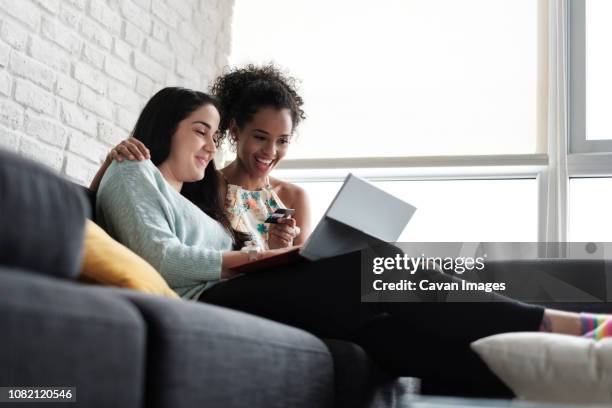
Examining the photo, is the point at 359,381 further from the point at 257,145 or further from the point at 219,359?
→ the point at 257,145

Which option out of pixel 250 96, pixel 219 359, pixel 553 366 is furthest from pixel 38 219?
pixel 250 96

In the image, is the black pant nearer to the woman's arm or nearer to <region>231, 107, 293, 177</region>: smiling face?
the woman's arm

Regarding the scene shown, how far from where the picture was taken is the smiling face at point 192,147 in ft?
7.58

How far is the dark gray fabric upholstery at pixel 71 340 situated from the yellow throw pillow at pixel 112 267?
0.49 metres

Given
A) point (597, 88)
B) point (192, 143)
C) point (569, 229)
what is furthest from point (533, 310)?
point (597, 88)

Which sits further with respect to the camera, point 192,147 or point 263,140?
point 263,140

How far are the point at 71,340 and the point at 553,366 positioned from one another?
83 cm

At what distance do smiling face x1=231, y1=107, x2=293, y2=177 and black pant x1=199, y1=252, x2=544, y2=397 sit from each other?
117cm

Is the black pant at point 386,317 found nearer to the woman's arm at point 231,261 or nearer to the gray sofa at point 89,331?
the woman's arm at point 231,261

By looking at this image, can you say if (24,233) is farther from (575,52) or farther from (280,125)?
(575,52)

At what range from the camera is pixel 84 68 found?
3229 millimetres

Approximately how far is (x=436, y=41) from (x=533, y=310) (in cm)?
277

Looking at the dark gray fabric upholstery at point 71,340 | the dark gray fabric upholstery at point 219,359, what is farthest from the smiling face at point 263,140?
the dark gray fabric upholstery at point 71,340

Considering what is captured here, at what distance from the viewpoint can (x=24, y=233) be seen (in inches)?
28.4
